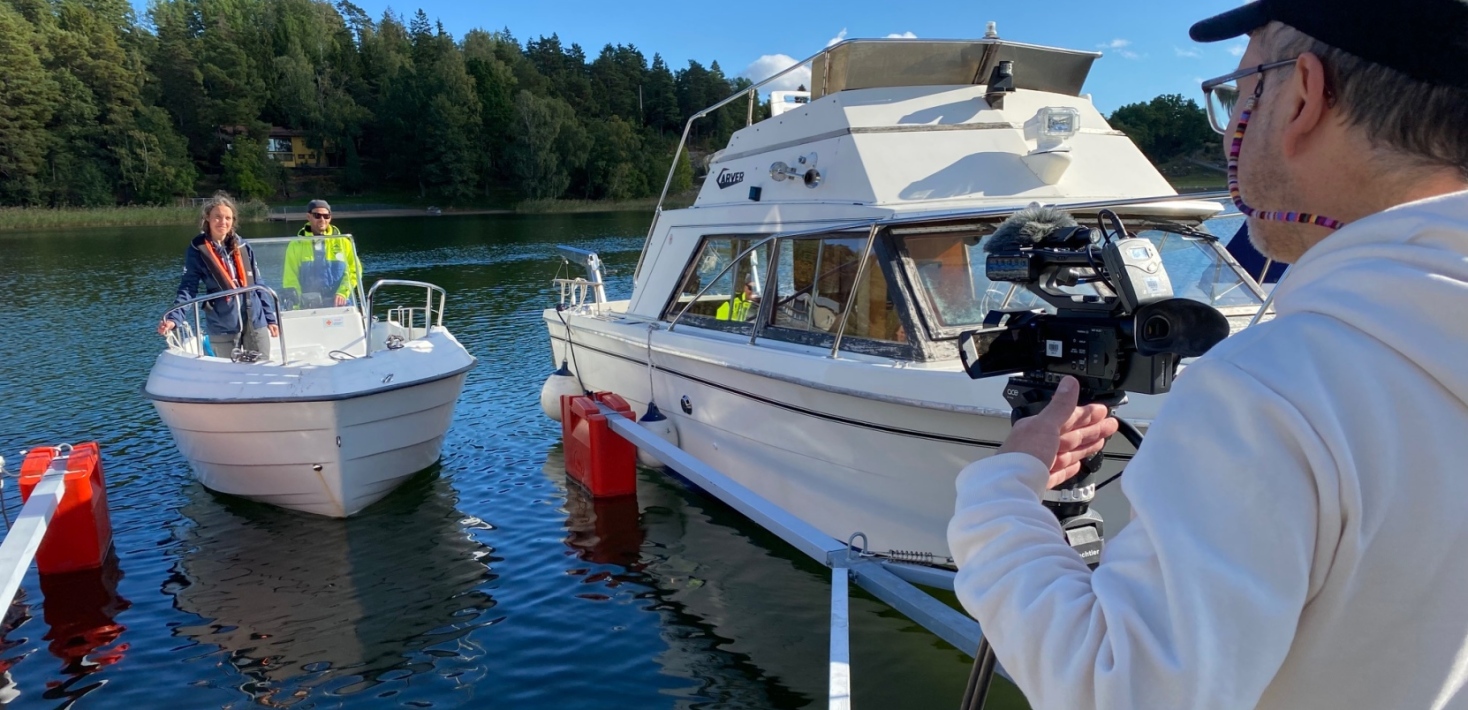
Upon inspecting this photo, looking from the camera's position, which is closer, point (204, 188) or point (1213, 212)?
point (1213, 212)

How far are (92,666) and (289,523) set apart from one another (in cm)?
205

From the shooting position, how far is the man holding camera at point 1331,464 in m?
0.78

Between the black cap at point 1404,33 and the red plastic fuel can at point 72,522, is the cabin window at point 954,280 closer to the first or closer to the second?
the black cap at point 1404,33

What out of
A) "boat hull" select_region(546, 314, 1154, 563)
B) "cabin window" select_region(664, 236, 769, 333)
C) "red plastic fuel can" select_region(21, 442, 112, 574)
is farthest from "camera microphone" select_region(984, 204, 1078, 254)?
"red plastic fuel can" select_region(21, 442, 112, 574)

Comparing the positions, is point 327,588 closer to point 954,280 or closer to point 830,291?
point 830,291

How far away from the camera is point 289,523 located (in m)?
7.16

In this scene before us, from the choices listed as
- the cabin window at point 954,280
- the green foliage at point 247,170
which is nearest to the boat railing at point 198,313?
the cabin window at point 954,280

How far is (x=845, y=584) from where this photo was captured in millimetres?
4020

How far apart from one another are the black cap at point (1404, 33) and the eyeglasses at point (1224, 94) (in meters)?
0.07

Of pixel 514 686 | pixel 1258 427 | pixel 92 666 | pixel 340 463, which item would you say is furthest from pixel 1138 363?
pixel 340 463

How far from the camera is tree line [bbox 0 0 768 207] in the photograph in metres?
61.7

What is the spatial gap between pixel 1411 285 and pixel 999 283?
16.0 feet

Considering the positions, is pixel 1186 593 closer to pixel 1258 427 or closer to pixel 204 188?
pixel 1258 427

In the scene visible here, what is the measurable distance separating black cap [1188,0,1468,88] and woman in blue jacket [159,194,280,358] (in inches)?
308
